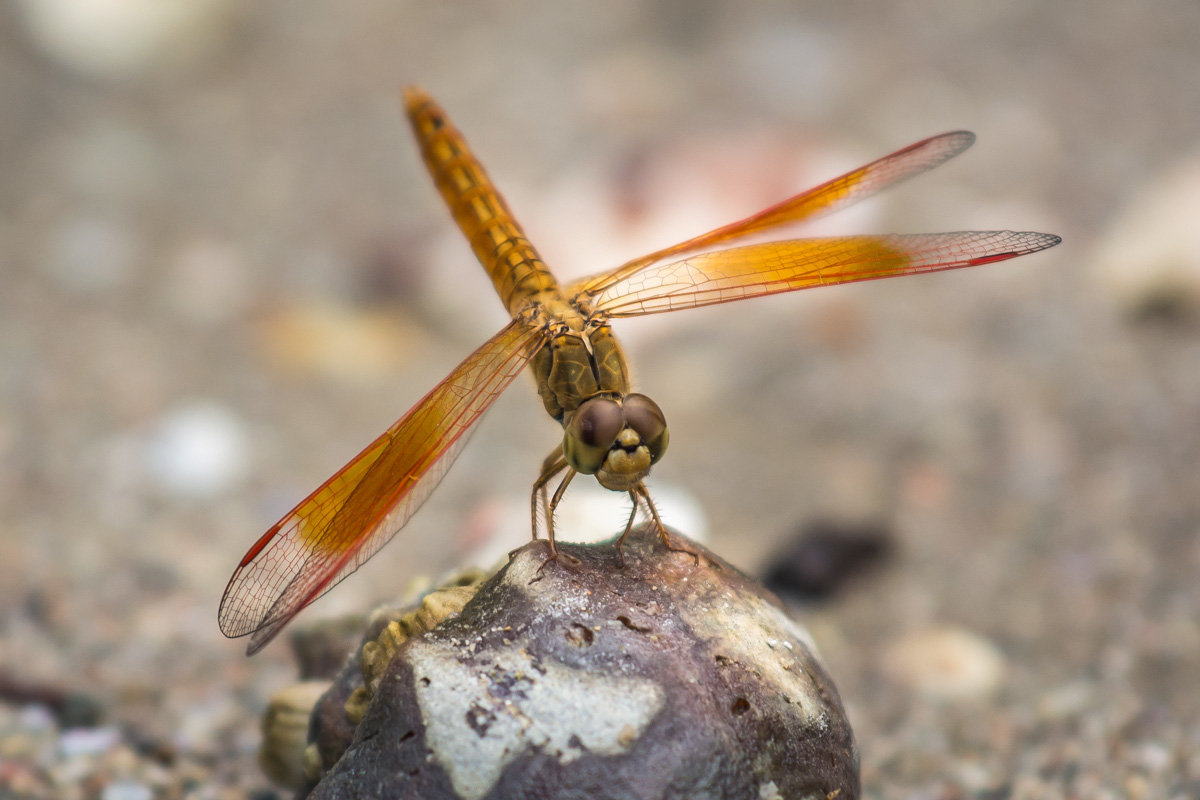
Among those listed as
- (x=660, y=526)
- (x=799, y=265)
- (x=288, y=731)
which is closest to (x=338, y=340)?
(x=288, y=731)

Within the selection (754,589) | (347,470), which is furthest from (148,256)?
(754,589)

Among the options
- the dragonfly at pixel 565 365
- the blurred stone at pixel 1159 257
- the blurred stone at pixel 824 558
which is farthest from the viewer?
the blurred stone at pixel 1159 257

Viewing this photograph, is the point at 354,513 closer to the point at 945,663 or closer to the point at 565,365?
the point at 565,365

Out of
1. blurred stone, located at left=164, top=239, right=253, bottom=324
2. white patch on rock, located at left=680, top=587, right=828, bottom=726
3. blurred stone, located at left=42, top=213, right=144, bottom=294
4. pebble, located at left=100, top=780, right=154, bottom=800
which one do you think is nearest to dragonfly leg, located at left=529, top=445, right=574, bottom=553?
white patch on rock, located at left=680, top=587, right=828, bottom=726

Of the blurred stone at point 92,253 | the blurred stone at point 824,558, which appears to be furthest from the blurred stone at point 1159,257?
the blurred stone at point 92,253

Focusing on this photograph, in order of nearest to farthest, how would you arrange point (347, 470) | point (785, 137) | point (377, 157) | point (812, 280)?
point (347, 470)
point (812, 280)
point (785, 137)
point (377, 157)

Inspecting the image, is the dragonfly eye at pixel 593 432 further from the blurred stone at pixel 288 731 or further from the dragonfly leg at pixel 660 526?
the blurred stone at pixel 288 731

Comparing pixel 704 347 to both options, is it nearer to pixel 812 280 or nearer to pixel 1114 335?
pixel 1114 335
